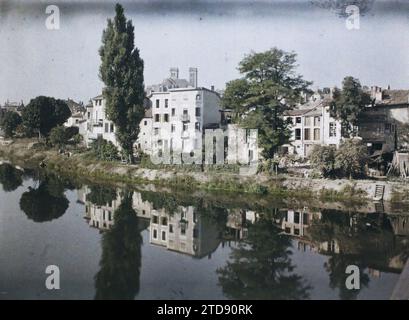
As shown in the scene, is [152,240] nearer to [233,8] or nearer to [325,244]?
[325,244]

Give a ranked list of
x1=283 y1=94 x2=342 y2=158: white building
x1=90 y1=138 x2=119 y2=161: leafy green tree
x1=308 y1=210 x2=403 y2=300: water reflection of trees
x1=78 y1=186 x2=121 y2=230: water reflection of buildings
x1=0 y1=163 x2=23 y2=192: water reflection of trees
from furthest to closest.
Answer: x1=90 y1=138 x2=119 y2=161: leafy green tree < x1=283 y1=94 x2=342 y2=158: white building < x1=0 y1=163 x2=23 y2=192: water reflection of trees < x1=78 y1=186 x2=121 y2=230: water reflection of buildings < x1=308 y1=210 x2=403 y2=300: water reflection of trees

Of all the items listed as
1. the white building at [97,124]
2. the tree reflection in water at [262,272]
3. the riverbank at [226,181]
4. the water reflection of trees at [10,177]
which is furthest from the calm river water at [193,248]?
the white building at [97,124]

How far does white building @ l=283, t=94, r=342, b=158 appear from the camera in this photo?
19922 mm

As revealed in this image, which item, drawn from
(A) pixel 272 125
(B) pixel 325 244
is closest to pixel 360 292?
(B) pixel 325 244

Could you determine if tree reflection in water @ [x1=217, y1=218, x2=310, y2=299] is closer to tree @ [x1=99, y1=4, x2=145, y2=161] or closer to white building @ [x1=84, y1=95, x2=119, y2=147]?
tree @ [x1=99, y1=4, x2=145, y2=161]

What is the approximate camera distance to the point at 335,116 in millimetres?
19266

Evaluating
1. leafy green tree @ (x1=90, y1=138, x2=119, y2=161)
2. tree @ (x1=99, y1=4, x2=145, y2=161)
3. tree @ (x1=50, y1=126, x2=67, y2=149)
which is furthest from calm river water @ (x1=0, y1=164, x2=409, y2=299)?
tree @ (x1=50, y1=126, x2=67, y2=149)

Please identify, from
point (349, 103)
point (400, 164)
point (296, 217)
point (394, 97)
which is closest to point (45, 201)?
point (296, 217)

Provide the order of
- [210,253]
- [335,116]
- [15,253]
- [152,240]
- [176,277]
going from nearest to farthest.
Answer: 1. [176,277]
2. [15,253]
3. [210,253]
4. [152,240]
5. [335,116]

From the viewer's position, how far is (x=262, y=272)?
759 centimetres

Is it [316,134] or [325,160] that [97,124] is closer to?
[316,134]

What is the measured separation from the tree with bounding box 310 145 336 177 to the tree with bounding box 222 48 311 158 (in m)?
1.67

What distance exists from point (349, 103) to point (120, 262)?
14145mm
